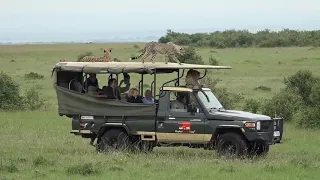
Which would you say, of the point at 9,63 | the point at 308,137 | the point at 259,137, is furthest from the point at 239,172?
the point at 9,63

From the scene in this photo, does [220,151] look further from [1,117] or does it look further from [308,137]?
[1,117]

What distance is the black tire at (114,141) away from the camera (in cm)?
1499

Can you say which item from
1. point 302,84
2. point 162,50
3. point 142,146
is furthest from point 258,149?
point 302,84

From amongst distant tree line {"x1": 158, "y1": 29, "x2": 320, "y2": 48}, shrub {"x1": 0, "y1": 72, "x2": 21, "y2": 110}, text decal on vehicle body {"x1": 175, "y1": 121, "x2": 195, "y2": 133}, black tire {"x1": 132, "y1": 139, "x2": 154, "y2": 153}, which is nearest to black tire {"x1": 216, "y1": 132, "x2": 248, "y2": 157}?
text decal on vehicle body {"x1": 175, "y1": 121, "x2": 195, "y2": 133}

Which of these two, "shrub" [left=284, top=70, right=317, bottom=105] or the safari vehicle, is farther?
"shrub" [left=284, top=70, right=317, bottom=105]

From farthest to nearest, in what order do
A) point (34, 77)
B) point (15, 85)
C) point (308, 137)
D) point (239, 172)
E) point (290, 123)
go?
point (34, 77) < point (15, 85) < point (290, 123) < point (308, 137) < point (239, 172)

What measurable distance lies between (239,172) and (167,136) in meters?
2.74

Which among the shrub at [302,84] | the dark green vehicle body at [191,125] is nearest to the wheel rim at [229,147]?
the dark green vehicle body at [191,125]

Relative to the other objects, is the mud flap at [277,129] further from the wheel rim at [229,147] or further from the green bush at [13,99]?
the green bush at [13,99]

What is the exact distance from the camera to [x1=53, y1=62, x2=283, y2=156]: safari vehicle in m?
14.2

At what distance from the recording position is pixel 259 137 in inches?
Answer: 548

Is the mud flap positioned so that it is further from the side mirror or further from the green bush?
the green bush

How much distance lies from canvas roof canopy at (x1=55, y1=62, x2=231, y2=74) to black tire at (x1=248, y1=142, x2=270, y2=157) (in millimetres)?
1747

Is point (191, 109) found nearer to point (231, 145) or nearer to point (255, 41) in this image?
point (231, 145)
